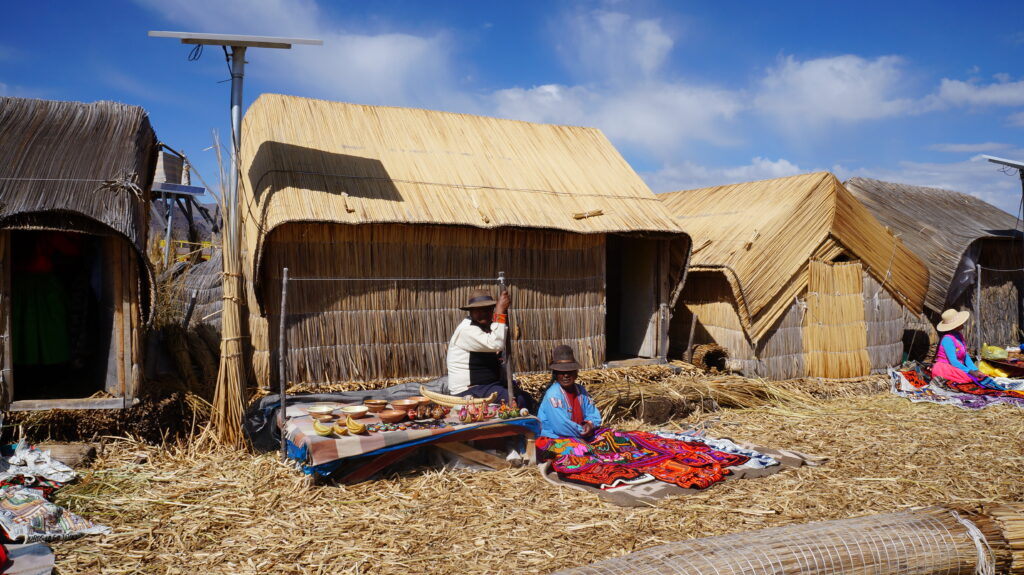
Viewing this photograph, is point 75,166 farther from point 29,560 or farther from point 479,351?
point 479,351

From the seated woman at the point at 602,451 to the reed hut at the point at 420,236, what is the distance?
65.9 inches

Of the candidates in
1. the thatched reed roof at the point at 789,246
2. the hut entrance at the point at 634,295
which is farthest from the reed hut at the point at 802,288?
the hut entrance at the point at 634,295

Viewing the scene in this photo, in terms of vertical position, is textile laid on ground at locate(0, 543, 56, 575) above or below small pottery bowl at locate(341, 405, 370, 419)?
below

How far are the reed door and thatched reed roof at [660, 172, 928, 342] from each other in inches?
7.0

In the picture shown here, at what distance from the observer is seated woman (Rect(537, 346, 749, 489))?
16.1 feet

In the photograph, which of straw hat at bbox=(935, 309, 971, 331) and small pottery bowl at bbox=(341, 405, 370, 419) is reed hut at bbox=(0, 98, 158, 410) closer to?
small pottery bowl at bbox=(341, 405, 370, 419)

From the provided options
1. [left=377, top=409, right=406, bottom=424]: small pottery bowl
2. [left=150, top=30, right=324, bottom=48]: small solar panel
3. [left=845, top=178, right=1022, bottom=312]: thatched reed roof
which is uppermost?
[left=150, top=30, right=324, bottom=48]: small solar panel

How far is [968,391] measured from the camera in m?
8.09

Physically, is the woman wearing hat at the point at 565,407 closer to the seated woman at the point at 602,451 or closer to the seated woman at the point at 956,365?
the seated woman at the point at 602,451

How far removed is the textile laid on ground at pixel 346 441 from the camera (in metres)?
4.51

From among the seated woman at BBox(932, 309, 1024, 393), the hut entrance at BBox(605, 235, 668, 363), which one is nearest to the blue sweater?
the hut entrance at BBox(605, 235, 668, 363)

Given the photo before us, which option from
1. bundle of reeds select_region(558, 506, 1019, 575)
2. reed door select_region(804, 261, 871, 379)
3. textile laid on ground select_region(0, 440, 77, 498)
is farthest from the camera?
reed door select_region(804, 261, 871, 379)

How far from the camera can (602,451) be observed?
209 inches

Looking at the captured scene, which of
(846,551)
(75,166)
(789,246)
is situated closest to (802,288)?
(789,246)
